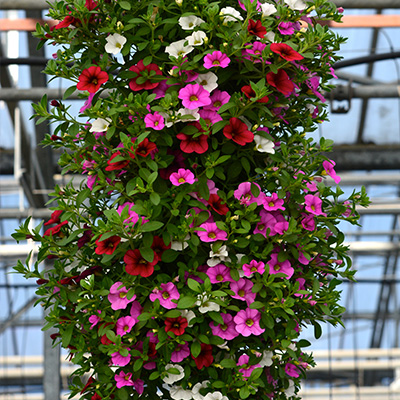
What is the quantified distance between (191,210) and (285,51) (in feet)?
1.09

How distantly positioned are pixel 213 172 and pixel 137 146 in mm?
140

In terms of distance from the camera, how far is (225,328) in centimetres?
126

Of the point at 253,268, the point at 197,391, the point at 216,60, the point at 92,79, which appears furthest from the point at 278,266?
the point at 92,79

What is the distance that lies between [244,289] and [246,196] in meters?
0.17

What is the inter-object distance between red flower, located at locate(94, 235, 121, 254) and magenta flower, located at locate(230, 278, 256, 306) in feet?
0.72

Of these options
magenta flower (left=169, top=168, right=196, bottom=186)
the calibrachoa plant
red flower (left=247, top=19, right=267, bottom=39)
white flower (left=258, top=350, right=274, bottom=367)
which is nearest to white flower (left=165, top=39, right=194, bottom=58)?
the calibrachoa plant

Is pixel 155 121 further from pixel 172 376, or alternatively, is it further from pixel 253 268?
pixel 172 376

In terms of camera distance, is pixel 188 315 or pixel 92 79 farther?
pixel 92 79

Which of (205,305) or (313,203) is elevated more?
(313,203)

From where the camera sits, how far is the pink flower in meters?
1.24

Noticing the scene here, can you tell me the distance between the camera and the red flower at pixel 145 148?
1.25 metres

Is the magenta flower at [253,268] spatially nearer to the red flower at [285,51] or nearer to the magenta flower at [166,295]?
the magenta flower at [166,295]

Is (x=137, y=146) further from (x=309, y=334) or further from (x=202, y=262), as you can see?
(x=309, y=334)

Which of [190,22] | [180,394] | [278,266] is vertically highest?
[190,22]
